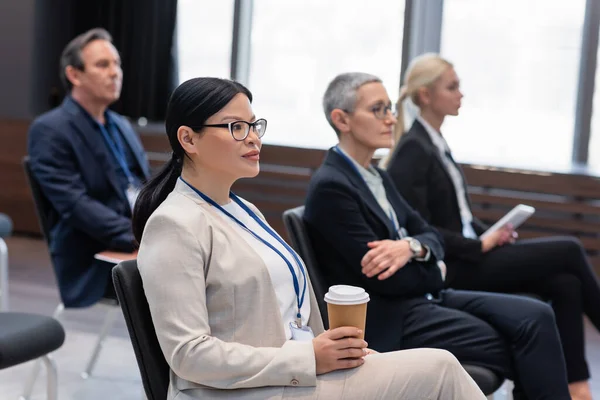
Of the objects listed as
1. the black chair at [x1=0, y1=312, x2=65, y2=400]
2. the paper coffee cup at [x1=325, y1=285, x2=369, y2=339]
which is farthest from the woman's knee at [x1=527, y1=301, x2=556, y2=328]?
the black chair at [x1=0, y1=312, x2=65, y2=400]

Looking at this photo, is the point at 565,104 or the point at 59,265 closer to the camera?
the point at 59,265

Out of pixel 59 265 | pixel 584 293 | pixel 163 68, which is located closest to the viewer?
pixel 584 293

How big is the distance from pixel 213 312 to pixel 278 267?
0.18 meters

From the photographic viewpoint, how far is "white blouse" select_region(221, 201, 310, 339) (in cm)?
179

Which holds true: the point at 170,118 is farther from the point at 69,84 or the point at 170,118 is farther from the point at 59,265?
the point at 69,84

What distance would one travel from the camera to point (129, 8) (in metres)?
6.77

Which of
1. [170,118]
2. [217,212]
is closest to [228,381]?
[217,212]

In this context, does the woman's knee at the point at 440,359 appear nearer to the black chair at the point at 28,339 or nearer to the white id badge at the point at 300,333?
the white id badge at the point at 300,333

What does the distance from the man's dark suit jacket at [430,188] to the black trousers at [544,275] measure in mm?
55

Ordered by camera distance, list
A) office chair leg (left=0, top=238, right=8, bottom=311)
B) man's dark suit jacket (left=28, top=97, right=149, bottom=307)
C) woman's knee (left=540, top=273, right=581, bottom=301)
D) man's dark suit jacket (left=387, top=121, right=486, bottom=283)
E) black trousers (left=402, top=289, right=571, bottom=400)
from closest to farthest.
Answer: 1. black trousers (left=402, top=289, right=571, bottom=400)
2. woman's knee (left=540, top=273, right=581, bottom=301)
3. man's dark suit jacket (left=387, top=121, right=486, bottom=283)
4. man's dark suit jacket (left=28, top=97, right=149, bottom=307)
5. office chair leg (left=0, top=238, right=8, bottom=311)

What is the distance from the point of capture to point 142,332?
1.71m

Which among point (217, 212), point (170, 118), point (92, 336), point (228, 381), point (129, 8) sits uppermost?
point (129, 8)

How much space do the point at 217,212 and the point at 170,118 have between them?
0.78ft

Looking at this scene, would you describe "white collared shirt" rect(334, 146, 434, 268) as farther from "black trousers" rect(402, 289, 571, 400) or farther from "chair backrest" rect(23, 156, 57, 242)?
"chair backrest" rect(23, 156, 57, 242)
